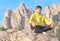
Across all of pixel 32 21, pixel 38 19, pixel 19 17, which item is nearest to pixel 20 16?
pixel 19 17

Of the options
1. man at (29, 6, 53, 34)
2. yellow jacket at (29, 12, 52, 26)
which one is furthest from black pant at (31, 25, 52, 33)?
yellow jacket at (29, 12, 52, 26)

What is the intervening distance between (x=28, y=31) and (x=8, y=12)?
114743mm

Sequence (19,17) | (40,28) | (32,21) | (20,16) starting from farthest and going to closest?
(20,16)
(19,17)
(40,28)
(32,21)

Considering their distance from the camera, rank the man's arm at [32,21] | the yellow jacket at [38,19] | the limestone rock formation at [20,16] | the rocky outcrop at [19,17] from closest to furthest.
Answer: the man's arm at [32,21], the yellow jacket at [38,19], the rocky outcrop at [19,17], the limestone rock formation at [20,16]

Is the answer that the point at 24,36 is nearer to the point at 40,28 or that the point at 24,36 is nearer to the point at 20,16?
the point at 40,28

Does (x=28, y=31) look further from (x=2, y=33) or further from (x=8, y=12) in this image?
(x=8, y=12)

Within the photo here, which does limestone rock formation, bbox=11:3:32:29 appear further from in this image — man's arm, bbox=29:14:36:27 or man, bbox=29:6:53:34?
man's arm, bbox=29:14:36:27

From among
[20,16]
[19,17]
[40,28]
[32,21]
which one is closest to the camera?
[32,21]

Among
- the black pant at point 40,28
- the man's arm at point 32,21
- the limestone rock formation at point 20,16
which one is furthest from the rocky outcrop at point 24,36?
the limestone rock formation at point 20,16

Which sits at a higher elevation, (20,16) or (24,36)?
(20,16)

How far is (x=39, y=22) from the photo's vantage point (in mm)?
12969

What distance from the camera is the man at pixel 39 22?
12.9m

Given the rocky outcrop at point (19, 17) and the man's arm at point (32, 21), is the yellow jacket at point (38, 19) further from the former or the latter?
the rocky outcrop at point (19, 17)

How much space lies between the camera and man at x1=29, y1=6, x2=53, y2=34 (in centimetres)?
1285
